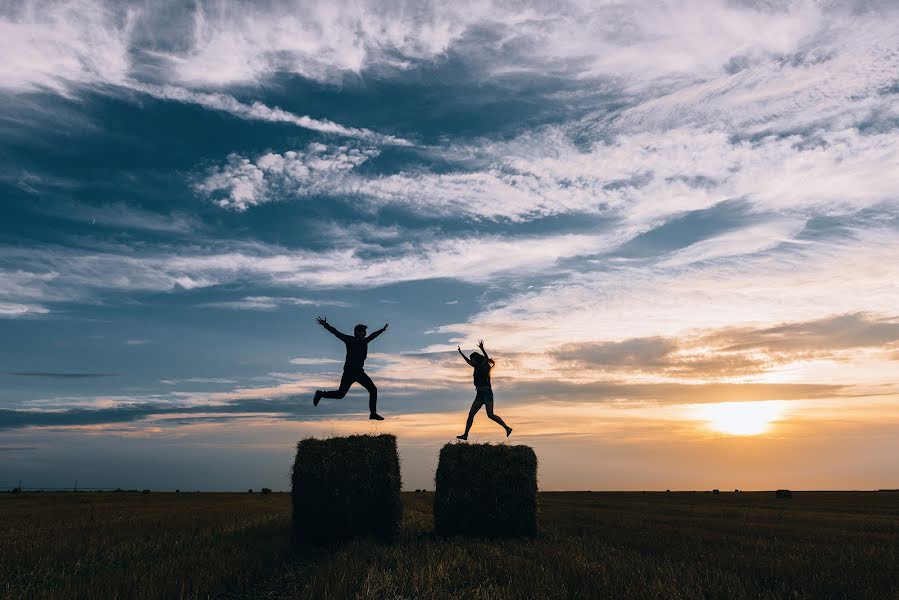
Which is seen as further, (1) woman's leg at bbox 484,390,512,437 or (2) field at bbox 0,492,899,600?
(1) woman's leg at bbox 484,390,512,437

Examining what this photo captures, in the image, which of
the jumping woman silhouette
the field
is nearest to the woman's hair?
the jumping woman silhouette

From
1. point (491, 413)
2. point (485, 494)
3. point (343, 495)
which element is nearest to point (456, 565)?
point (343, 495)

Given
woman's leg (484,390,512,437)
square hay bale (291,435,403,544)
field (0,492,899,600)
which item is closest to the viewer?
field (0,492,899,600)

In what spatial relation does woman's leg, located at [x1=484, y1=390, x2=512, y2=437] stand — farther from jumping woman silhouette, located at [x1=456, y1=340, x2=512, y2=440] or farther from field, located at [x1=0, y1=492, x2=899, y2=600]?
field, located at [x1=0, y1=492, x2=899, y2=600]

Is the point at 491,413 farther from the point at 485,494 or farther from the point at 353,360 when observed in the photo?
the point at 353,360

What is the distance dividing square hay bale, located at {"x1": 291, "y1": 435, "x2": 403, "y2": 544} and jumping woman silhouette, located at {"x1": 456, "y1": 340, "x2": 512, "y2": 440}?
289cm

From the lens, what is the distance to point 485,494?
44.1ft

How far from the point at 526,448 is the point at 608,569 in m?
5.24

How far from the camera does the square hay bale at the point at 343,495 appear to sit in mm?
12133

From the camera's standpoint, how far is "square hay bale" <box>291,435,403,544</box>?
12133 mm

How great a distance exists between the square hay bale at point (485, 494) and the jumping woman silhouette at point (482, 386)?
1.04 metres

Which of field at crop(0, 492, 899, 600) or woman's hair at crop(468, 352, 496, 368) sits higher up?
woman's hair at crop(468, 352, 496, 368)

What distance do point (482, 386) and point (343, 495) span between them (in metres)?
4.09

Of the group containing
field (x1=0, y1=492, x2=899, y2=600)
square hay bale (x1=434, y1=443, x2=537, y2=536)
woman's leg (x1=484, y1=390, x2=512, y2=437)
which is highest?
woman's leg (x1=484, y1=390, x2=512, y2=437)
